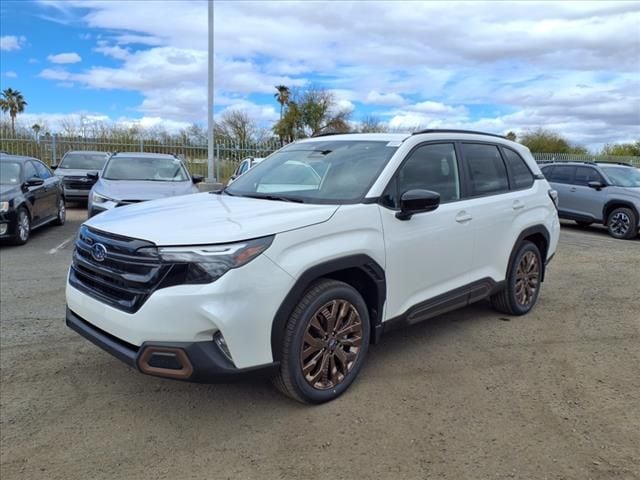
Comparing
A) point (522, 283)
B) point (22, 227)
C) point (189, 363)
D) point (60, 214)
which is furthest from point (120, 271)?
point (60, 214)

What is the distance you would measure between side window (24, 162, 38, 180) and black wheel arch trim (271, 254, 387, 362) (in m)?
8.23

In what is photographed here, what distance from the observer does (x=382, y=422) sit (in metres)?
3.22

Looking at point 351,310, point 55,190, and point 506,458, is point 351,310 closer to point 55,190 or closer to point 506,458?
point 506,458

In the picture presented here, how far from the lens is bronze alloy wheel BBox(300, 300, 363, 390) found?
3232 mm

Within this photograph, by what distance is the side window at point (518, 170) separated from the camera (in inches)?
203

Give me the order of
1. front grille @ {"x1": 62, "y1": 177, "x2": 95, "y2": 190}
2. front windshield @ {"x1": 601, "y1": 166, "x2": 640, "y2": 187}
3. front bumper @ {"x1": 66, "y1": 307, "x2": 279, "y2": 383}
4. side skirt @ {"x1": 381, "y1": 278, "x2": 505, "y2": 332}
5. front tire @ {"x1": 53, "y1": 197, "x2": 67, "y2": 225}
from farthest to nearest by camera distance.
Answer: front grille @ {"x1": 62, "y1": 177, "x2": 95, "y2": 190} < front windshield @ {"x1": 601, "y1": 166, "x2": 640, "y2": 187} < front tire @ {"x1": 53, "y1": 197, "x2": 67, "y2": 225} < side skirt @ {"x1": 381, "y1": 278, "x2": 505, "y2": 332} < front bumper @ {"x1": 66, "y1": 307, "x2": 279, "y2": 383}

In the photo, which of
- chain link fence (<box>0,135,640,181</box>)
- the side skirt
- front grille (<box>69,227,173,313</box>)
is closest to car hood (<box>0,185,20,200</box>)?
front grille (<box>69,227,173,313</box>)

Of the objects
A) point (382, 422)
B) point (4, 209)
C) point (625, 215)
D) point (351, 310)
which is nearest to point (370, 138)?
point (351, 310)

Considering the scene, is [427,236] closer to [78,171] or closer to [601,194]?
[601,194]

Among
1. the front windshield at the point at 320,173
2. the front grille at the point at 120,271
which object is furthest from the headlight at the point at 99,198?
the front grille at the point at 120,271

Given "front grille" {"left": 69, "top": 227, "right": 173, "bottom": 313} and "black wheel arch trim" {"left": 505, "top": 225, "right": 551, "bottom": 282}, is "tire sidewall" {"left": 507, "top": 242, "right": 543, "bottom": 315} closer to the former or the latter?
"black wheel arch trim" {"left": 505, "top": 225, "right": 551, "bottom": 282}

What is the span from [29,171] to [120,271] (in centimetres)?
806

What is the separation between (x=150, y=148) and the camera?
1895cm

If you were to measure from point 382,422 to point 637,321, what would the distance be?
3.52m
